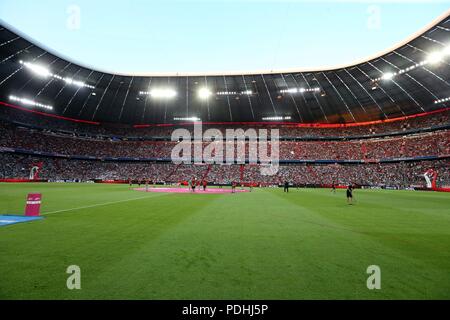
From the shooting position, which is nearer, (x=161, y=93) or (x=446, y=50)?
(x=446, y=50)

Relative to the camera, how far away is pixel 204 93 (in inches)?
2218

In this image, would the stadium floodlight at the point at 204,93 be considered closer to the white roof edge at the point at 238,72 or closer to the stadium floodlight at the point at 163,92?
the stadium floodlight at the point at 163,92

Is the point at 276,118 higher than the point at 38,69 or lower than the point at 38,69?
lower

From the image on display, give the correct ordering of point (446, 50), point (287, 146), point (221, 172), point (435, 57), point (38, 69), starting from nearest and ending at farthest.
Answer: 1. point (446, 50)
2. point (435, 57)
3. point (38, 69)
4. point (221, 172)
5. point (287, 146)

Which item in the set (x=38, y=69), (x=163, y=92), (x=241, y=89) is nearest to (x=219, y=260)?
(x=241, y=89)

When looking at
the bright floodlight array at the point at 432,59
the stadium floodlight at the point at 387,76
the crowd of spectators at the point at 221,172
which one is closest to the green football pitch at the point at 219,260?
the bright floodlight array at the point at 432,59

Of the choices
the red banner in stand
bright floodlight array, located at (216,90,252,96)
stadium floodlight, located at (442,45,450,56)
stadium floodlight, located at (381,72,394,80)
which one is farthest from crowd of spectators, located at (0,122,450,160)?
the red banner in stand

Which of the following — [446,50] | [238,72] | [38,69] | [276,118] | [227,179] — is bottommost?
[227,179]

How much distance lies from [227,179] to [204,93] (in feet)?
65.2

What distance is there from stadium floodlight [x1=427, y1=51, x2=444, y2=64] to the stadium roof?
0.19 ft

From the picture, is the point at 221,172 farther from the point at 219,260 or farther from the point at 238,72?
the point at 219,260

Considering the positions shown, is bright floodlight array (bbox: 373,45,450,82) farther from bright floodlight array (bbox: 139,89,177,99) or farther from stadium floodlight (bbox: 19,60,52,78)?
stadium floodlight (bbox: 19,60,52,78)

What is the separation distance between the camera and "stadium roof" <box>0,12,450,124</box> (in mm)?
39156
